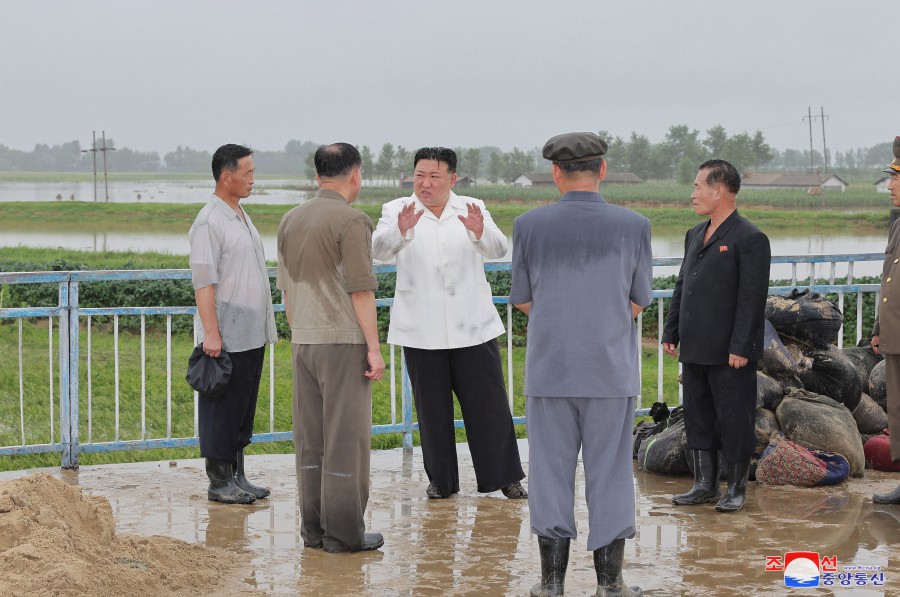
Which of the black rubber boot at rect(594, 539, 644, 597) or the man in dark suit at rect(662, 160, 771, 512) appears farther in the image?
the man in dark suit at rect(662, 160, 771, 512)

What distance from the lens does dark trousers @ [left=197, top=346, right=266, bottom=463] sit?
550 centimetres

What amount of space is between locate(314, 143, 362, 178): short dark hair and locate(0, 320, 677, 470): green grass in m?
2.40

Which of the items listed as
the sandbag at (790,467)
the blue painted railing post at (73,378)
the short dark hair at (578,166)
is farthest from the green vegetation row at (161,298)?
the short dark hair at (578,166)

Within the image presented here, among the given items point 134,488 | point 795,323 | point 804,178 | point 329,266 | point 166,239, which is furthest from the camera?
point 804,178

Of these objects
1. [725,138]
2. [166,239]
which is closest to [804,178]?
[725,138]

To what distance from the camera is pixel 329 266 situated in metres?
4.59

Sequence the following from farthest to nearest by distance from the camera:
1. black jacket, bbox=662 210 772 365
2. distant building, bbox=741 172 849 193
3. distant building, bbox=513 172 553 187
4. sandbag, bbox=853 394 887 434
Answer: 1. distant building, bbox=741 172 849 193
2. distant building, bbox=513 172 553 187
3. sandbag, bbox=853 394 887 434
4. black jacket, bbox=662 210 772 365

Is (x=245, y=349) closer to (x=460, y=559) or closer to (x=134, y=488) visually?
(x=134, y=488)

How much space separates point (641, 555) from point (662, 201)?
74746 mm

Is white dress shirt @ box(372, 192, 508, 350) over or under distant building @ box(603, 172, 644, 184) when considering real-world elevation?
under

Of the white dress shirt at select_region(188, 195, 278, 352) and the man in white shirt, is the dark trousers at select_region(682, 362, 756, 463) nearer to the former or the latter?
the man in white shirt

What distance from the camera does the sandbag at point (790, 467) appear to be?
5910 millimetres

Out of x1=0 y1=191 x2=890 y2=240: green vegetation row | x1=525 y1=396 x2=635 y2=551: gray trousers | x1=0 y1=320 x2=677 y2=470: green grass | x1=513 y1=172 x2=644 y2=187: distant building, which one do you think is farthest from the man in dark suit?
x1=513 y1=172 x2=644 y2=187: distant building

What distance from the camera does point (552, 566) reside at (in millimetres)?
4078
